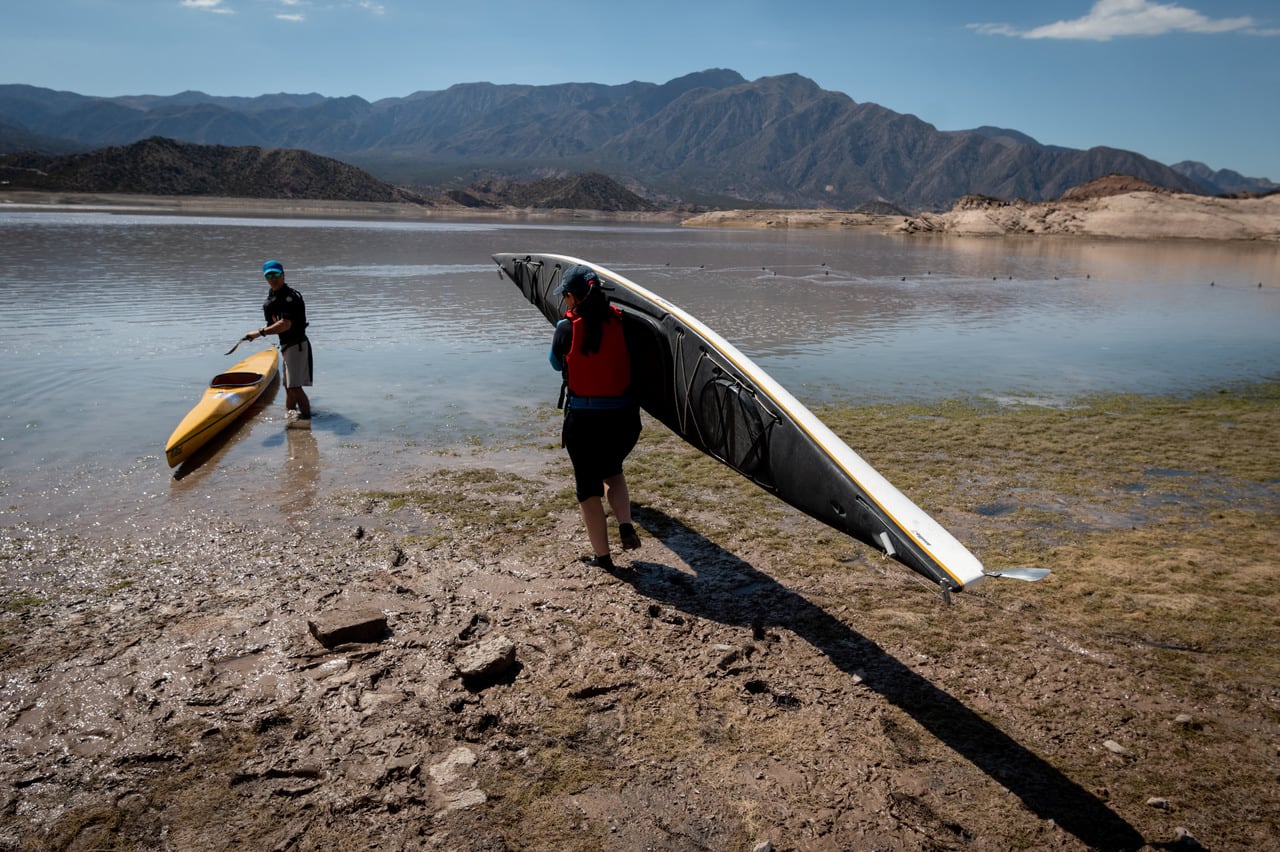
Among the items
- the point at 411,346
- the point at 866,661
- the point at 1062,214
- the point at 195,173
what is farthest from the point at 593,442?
the point at 195,173

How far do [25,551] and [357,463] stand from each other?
2.89 meters

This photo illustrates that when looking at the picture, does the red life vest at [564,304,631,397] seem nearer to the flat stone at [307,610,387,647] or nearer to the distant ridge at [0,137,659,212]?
the flat stone at [307,610,387,647]

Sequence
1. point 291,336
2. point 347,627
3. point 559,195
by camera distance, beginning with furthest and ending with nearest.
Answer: point 559,195 < point 291,336 < point 347,627

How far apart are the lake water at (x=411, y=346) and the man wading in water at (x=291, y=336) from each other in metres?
0.34

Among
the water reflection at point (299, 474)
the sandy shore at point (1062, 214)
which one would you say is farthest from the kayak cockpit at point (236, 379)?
the sandy shore at point (1062, 214)

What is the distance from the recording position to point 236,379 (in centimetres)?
988

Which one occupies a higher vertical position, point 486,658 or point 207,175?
point 207,175

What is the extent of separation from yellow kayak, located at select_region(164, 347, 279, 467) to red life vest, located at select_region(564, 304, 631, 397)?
4.64 metres

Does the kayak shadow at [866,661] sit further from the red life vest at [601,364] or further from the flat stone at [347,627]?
the flat stone at [347,627]

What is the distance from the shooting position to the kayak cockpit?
9609 mm

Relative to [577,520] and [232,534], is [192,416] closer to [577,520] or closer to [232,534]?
[232,534]

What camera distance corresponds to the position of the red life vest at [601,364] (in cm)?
552

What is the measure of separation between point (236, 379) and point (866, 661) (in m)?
8.64

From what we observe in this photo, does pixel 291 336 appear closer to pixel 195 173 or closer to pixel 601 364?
pixel 601 364
